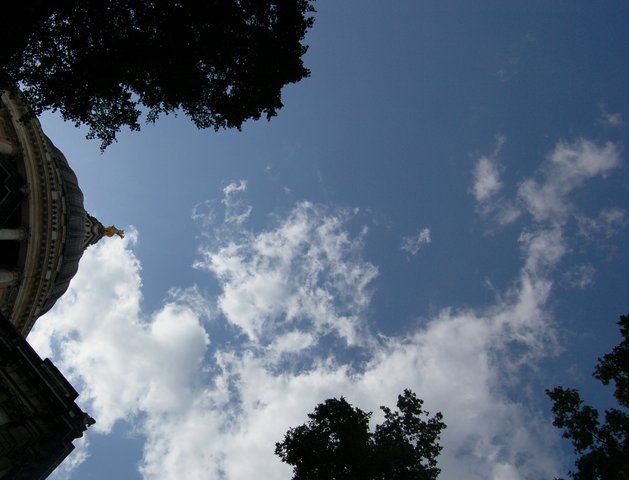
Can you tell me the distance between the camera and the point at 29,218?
2323cm

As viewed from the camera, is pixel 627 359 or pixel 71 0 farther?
pixel 627 359

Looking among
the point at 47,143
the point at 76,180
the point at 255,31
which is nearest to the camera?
the point at 255,31

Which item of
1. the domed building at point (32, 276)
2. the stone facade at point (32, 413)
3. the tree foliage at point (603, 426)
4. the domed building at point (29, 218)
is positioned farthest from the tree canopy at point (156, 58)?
the tree foliage at point (603, 426)

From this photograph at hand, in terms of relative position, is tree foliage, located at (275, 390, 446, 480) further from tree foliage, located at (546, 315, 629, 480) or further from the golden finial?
the golden finial

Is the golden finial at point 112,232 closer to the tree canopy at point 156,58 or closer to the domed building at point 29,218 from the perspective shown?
the domed building at point 29,218

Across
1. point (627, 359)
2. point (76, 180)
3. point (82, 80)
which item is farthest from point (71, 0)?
point (627, 359)

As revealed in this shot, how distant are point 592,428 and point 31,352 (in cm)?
2112

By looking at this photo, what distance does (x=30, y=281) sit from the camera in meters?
24.1

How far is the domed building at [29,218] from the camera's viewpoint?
73.5 ft

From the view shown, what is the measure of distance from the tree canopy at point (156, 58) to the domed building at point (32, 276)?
1799 mm

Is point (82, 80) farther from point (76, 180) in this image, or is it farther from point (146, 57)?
point (76, 180)

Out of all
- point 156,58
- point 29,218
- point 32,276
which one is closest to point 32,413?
point 156,58

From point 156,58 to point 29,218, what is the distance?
47.1 feet

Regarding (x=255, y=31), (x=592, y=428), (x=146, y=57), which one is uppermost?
(x=255, y=31)
